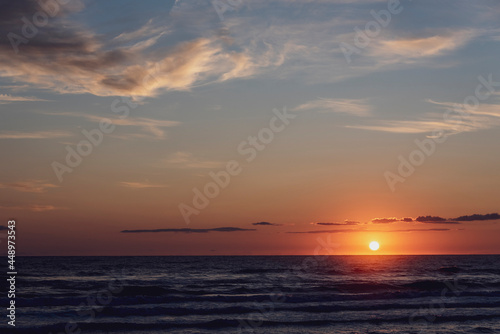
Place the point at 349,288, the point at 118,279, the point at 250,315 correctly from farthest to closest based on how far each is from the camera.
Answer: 1. the point at 118,279
2. the point at 349,288
3. the point at 250,315

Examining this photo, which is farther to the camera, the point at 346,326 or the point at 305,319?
the point at 305,319

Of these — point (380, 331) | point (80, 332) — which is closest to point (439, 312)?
point (380, 331)

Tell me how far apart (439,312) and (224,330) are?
15654 millimetres

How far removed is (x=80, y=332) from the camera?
2688 centimetres

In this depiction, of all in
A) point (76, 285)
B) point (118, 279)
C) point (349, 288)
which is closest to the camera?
point (349, 288)

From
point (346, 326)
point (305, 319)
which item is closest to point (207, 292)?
point (305, 319)

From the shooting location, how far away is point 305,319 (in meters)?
30.8

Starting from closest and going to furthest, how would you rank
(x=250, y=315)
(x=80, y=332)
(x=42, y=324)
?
(x=80, y=332), (x=42, y=324), (x=250, y=315)

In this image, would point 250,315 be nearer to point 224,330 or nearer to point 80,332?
point 224,330

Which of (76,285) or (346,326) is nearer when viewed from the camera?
(346,326)

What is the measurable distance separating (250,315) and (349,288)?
22.0 meters

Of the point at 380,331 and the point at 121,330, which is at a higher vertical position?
the point at 380,331

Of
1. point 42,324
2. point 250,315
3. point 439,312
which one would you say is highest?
point 439,312

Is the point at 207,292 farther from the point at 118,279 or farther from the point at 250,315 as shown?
the point at 118,279
